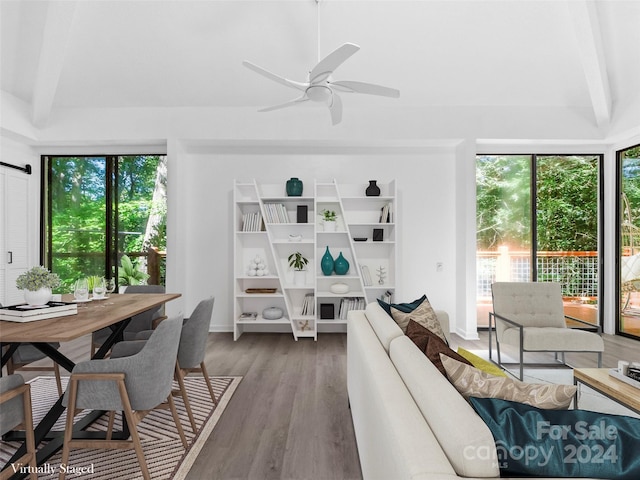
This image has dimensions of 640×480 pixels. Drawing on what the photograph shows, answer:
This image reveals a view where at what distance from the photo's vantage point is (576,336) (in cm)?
325

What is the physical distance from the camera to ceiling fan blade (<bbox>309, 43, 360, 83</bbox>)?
2.35 meters

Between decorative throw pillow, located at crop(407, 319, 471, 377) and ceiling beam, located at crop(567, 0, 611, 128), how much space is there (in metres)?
3.60

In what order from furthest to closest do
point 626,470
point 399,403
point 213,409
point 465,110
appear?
point 465,110 < point 213,409 < point 399,403 < point 626,470

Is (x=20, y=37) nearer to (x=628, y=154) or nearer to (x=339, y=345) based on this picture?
(x=339, y=345)

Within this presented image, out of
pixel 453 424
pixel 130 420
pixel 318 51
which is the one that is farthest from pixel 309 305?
pixel 453 424

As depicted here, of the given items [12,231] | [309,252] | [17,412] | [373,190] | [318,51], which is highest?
[318,51]

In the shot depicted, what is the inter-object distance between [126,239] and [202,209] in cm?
124

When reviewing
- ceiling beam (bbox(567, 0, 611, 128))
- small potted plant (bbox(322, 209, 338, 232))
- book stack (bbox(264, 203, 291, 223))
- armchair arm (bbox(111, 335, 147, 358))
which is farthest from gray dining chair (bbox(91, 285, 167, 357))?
ceiling beam (bbox(567, 0, 611, 128))

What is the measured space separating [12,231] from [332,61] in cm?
488

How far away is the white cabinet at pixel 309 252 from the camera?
4.85 m

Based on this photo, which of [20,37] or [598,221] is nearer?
[20,37]

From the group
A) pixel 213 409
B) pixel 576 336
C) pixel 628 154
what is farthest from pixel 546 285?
pixel 213 409

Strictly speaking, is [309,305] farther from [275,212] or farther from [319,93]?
[319,93]

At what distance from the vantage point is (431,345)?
5.41 ft
